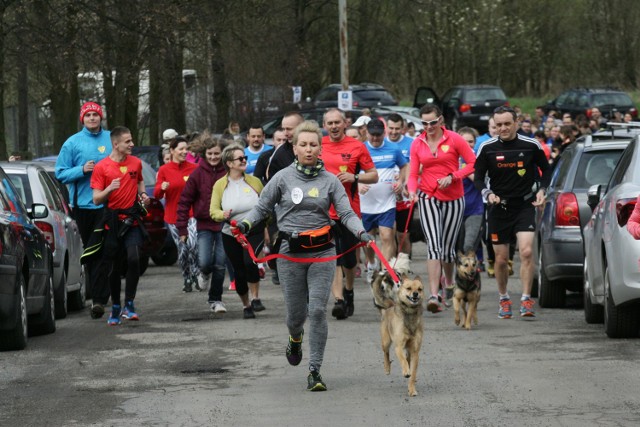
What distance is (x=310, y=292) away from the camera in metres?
9.57

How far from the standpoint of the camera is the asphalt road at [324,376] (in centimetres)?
841

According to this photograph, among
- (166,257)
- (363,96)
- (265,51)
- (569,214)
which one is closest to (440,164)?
(569,214)

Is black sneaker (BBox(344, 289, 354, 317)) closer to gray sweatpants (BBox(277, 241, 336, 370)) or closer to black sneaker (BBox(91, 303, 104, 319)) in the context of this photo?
black sneaker (BBox(91, 303, 104, 319))

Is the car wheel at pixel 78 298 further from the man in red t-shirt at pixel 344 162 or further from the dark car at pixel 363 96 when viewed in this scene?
the dark car at pixel 363 96

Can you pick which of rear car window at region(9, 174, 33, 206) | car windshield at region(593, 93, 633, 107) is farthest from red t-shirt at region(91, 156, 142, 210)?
car windshield at region(593, 93, 633, 107)

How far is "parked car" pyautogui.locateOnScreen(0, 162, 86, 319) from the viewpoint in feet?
48.4

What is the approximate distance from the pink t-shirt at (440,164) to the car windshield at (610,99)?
1268 inches

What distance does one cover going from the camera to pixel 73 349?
1198 cm

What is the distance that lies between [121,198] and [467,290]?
3458mm

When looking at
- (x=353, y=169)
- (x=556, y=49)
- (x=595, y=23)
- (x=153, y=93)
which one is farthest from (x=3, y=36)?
(x=556, y=49)

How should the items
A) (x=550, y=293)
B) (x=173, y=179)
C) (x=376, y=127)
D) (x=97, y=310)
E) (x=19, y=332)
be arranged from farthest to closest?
(x=173, y=179) → (x=376, y=127) → (x=550, y=293) → (x=97, y=310) → (x=19, y=332)

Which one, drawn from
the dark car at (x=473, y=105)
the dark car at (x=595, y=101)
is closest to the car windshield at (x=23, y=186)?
the dark car at (x=595, y=101)

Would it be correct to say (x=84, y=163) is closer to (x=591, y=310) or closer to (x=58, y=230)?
(x=58, y=230)

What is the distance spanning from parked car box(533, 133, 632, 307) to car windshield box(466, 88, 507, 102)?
36.0 m
